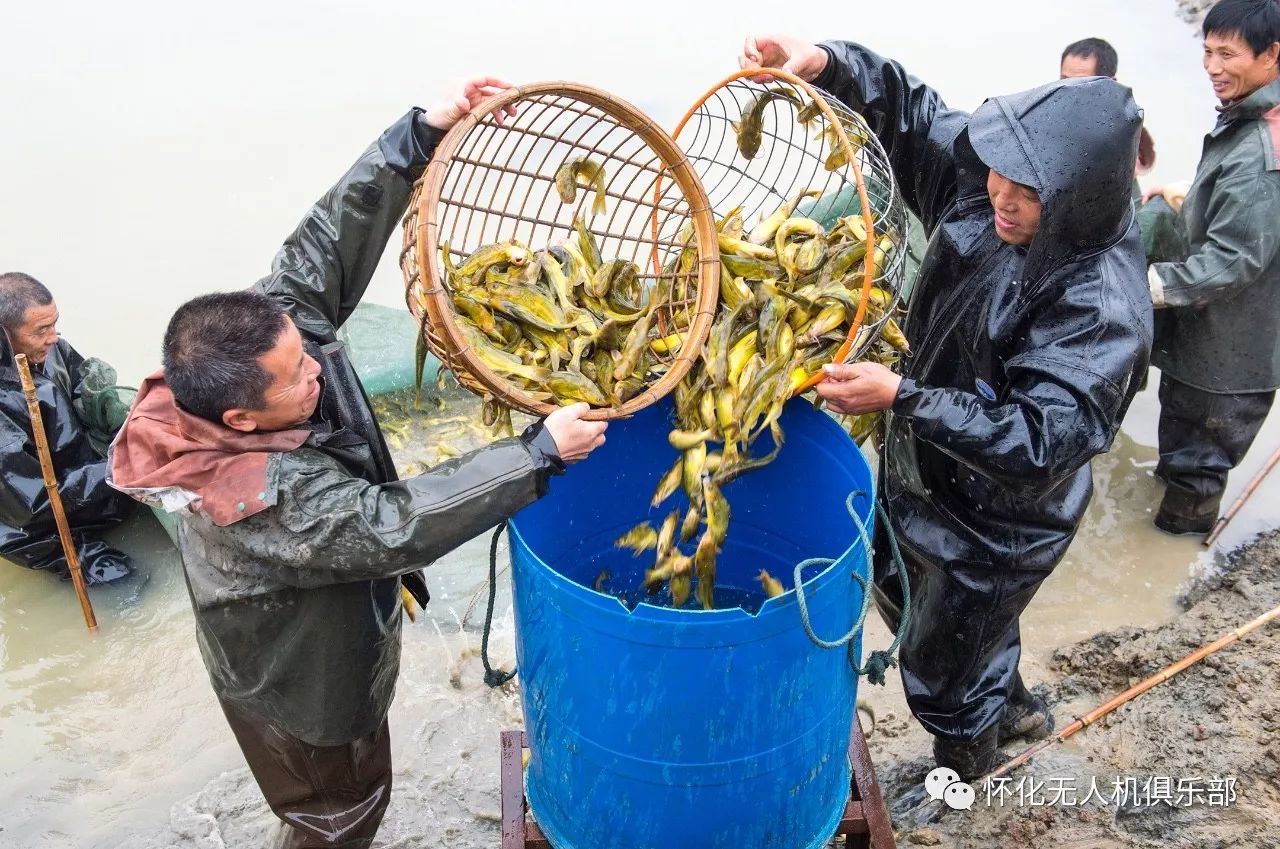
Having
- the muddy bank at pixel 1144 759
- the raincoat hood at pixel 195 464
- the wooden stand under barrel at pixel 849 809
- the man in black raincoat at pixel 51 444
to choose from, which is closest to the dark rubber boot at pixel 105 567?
the man in black raincoat at pixel 51 444

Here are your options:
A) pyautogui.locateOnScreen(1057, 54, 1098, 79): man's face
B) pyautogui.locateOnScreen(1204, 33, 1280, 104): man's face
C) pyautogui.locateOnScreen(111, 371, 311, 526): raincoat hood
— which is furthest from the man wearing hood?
pyautogui.locateOnScreen(1057, 54, 1098, 79): man's face

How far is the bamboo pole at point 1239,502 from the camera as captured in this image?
4.83 m

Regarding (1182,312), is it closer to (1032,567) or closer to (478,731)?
(1032,567)

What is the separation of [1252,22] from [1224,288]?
40.7 inches

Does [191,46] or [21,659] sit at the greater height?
[191,46]

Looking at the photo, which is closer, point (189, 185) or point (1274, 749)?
point (1274, 749)

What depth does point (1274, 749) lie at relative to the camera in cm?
345

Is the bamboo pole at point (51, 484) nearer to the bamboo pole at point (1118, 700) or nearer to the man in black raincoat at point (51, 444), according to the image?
the man in black raincoat at point (51, 444)

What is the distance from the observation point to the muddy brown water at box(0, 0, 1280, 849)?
3799mm

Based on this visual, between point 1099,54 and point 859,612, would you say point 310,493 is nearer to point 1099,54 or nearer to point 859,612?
point 859,612

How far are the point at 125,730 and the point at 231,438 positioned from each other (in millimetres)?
2246

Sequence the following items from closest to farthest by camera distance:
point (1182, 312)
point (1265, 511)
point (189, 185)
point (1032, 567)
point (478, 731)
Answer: point (1032, 567), point (478, 731), point (1182, 312), point (1265, 511), point (189, 185)

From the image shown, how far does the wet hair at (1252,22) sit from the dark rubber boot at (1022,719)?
2.66m

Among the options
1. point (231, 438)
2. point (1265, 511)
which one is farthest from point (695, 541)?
point (1265, 511)
